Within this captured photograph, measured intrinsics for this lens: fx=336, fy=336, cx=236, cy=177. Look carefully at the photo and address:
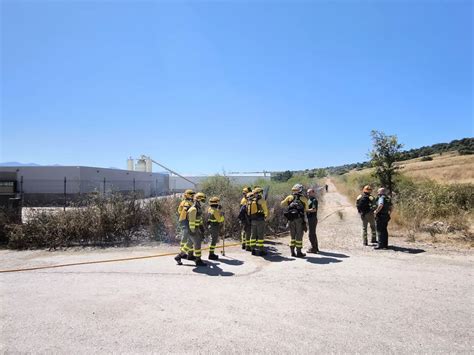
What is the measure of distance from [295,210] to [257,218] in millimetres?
1078

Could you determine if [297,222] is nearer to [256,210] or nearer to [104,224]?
[256,210]

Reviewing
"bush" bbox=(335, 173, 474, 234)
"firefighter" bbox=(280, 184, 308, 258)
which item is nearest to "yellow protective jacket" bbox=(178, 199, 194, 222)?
"firefighter" bbox=(280, 184, 308, 258)

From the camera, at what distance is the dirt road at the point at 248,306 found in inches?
165

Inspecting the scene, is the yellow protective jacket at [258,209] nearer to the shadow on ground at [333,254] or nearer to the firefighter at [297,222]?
the firefighter at [297,222]

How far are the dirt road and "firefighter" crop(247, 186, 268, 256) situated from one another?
2.12 ft

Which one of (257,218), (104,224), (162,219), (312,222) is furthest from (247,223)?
(104,224)

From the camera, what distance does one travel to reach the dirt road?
418 cm

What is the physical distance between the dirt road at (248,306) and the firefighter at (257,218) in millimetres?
648

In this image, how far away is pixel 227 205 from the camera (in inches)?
A: 529

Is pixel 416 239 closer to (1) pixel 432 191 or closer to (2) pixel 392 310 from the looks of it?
(1) pixel 432 191

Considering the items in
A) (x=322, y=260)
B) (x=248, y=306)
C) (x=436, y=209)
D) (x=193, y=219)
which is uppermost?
(x=193, y=219)

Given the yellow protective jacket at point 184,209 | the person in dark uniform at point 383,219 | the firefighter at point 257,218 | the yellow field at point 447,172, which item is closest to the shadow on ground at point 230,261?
the firefighter at point 257,218

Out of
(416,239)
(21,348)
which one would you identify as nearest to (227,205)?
(416,239)

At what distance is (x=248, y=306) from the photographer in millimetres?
5375
